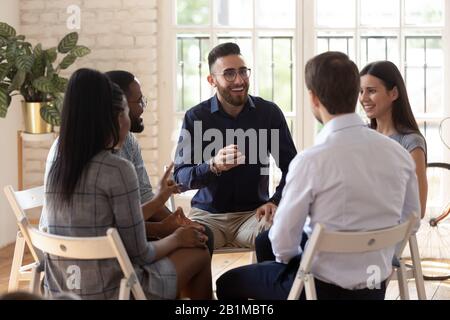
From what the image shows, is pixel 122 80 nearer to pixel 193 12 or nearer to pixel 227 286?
pixel 227 286

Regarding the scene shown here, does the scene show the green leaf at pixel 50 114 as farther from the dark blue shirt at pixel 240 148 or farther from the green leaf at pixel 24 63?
the dark blue shirt at pixel 240 148

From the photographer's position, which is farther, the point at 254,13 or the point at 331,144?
the point at 254,13

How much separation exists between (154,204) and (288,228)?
670 millimetres

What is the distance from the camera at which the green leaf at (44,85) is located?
5254 millimetres

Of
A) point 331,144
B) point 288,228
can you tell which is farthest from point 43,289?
point 331,144

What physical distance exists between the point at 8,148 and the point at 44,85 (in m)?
1.03

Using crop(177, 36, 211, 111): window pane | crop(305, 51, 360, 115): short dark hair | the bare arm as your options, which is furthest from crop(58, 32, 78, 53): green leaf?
crop(305, 51, 360, 115): short dark hair

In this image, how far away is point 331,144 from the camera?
2.83 meters

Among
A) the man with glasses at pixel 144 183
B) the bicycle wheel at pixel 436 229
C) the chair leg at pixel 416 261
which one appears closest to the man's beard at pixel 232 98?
the man with glasses at pixel 144 183

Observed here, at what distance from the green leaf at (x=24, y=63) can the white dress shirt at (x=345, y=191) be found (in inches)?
110
